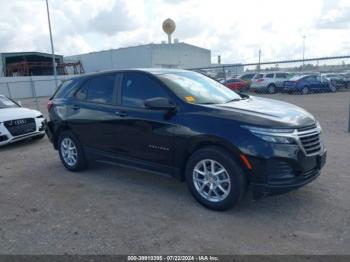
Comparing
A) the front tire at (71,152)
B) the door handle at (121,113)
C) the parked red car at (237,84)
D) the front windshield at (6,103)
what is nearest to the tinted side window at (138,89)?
the door handle at (121,113)

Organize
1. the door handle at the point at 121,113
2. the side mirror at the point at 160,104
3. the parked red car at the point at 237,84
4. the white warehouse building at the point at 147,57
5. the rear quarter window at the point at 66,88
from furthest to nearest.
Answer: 1. the white warehouse building at the point at 147,57
2. the parked red car at the point at 237,84
3. the rear quarter window at the point at 66,88
4. the door handle at the point at 121,113
5. the side mirror at the point at 160,104

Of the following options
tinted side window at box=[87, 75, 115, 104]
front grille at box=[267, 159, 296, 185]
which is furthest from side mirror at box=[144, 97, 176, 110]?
front grille at box=[267, 159, 296, 185]

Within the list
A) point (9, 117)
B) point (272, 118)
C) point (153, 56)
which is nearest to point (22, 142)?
point (9, 117)

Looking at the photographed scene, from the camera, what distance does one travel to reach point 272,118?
4043mm

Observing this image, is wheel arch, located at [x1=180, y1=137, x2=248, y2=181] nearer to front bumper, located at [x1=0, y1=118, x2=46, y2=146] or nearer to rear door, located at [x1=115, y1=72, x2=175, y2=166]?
rear door, located at [x1=115, y1=72, x2=175, y2=166]

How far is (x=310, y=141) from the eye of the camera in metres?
4.16

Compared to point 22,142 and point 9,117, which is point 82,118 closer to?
point 9,117

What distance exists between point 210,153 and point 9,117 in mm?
6253

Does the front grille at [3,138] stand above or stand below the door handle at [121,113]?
below

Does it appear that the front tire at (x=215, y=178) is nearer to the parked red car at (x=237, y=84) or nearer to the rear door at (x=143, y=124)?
the rear door at (x=143, y=124)

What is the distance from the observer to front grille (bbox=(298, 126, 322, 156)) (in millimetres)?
4047

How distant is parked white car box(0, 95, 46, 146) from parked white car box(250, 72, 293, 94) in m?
17.8

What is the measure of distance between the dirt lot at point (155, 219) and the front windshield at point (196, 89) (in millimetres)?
1354

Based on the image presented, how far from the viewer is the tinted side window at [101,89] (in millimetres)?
5488
